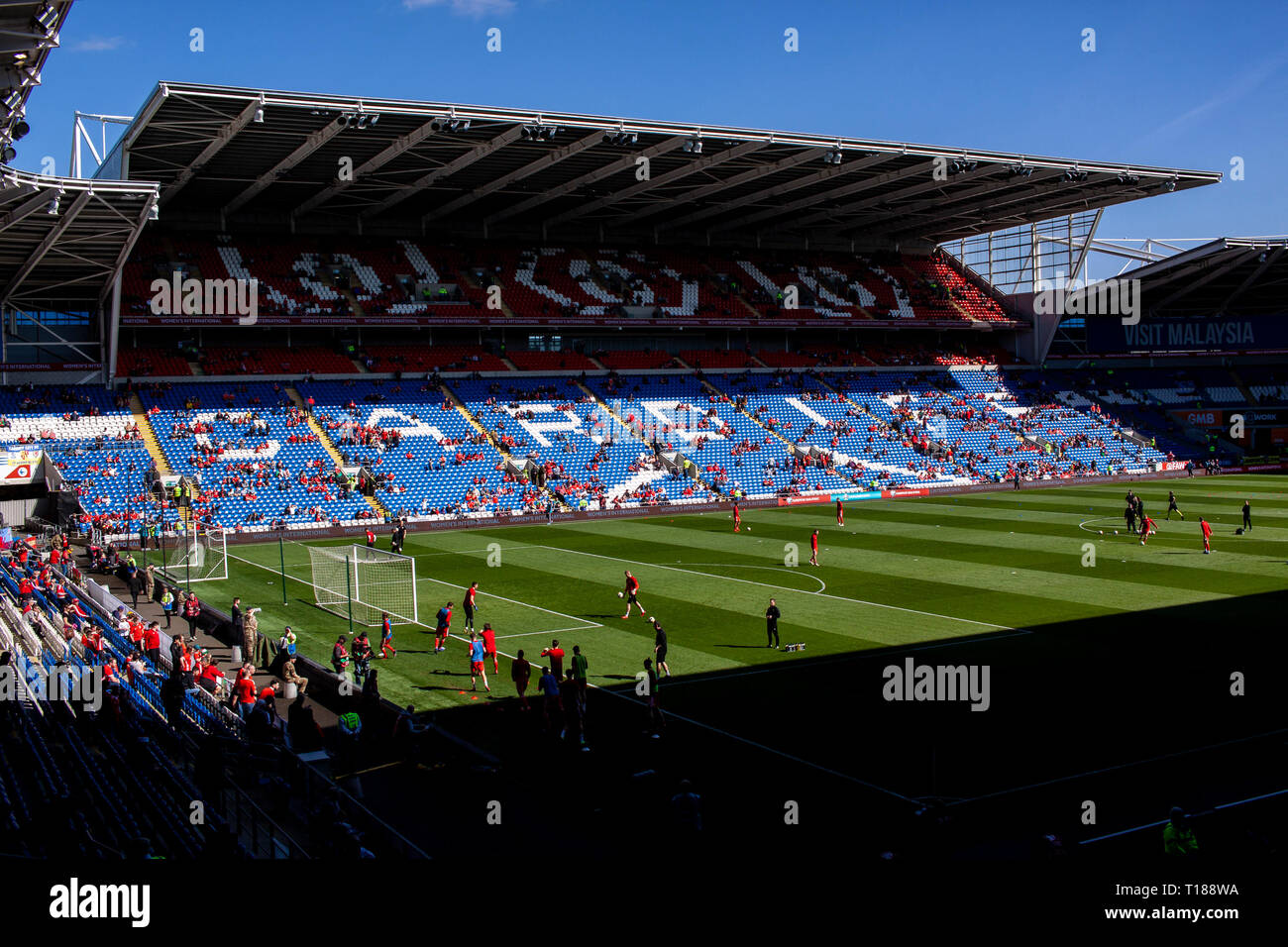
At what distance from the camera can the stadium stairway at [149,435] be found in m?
51.2

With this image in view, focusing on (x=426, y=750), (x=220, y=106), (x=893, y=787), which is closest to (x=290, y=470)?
(x=220, y=106)

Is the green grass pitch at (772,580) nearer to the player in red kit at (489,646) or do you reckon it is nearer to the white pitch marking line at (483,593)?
the white pitch marking line at (483,593)

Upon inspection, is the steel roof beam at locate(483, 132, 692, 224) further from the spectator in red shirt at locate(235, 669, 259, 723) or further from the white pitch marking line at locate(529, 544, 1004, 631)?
the spectator in red shirt at locate(235, 669, 259, 723)

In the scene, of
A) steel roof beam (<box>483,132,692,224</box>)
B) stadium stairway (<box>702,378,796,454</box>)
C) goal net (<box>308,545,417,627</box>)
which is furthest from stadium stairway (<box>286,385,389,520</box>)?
stadium stairway (<box>702,378,796,454</box>)

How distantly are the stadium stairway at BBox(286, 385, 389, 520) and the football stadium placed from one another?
59cm

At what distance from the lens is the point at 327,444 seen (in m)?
56.0

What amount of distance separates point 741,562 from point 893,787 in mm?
21140

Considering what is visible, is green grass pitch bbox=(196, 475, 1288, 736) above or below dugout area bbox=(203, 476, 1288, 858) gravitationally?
above

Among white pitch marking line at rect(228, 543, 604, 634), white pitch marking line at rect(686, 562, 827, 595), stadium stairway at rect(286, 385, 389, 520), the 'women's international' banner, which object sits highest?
the 'women's international' banner

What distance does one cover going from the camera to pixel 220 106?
44531 millimetres

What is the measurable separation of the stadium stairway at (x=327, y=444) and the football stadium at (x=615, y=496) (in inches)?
23.2

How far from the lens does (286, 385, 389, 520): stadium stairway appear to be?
51719mm

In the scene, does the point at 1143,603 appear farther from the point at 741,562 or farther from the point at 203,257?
the point at 203,257
